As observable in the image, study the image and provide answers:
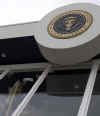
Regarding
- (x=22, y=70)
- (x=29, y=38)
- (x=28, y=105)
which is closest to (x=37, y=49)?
(x=29, y=38)

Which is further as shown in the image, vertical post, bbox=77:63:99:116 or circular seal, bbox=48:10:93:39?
circular seal, bbox=48:10:93:39

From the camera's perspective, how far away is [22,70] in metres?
5.87

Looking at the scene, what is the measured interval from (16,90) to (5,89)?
0.26 metres

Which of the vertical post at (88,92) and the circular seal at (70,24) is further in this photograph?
the circular seal at (70,24)

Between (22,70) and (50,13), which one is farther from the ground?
(50,13)

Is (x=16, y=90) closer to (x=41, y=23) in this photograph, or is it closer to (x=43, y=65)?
(x=43, y=65)

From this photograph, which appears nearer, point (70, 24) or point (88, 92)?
point (88, 92)

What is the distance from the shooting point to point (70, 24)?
5191 mm

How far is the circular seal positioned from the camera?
4946mm

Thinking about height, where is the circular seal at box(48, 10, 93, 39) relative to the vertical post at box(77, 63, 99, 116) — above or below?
above

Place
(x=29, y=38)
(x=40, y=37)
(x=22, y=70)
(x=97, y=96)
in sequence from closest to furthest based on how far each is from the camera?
(x=97, y=96), (x=40, y=37), (x=29, y=38), (x=22, y=70)

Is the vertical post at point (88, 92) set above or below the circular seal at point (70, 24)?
below

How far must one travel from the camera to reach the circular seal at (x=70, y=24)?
16.2ft

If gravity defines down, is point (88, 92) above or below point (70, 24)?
below
